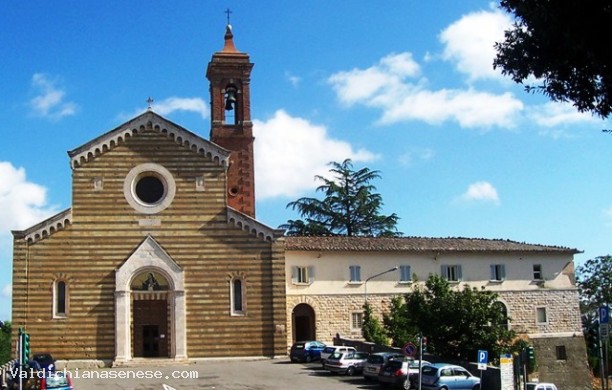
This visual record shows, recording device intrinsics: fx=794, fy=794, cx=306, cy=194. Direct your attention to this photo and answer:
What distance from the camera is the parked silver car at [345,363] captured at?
34.1 m

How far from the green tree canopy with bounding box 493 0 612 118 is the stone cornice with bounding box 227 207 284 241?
26526mm

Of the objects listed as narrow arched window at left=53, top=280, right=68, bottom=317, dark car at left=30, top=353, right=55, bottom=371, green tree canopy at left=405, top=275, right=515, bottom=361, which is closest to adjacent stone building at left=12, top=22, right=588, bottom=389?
narrow arched window at left=53, top=280, right=68, bottom=317

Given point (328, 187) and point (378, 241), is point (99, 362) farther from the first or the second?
point (328, 187)

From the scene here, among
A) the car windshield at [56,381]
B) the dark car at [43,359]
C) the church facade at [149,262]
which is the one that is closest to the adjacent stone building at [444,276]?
the church facade at [149,262]

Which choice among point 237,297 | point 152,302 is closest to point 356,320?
point 237,297

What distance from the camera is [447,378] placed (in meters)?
28.9

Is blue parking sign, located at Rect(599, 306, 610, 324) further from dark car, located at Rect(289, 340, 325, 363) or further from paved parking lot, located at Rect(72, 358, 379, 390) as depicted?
dark car, located at Rect(289, 340, 325, 363)

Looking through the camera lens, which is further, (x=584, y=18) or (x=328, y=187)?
(x=328, y=187)

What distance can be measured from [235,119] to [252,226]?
8.92 m

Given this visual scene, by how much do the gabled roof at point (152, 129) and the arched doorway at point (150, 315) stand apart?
6683 millimetres

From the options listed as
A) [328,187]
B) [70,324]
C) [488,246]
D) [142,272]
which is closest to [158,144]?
[142,272]

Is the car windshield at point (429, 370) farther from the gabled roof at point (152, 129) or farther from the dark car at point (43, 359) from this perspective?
the gabled roof at point (152, 129)

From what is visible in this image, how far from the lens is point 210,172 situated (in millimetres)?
41438

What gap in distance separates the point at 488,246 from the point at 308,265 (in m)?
11.4
